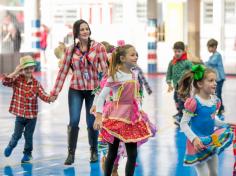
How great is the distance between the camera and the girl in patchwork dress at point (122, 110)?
316 inches

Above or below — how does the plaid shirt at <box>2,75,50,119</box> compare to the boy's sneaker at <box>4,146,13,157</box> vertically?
above

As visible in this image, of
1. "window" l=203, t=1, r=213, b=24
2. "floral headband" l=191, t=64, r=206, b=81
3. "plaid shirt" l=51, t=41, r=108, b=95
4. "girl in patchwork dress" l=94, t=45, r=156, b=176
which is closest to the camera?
"floral headband" l=191, t=64, r=206, b=81

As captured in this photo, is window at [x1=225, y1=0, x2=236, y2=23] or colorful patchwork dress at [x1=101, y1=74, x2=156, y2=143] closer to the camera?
colorful patchwork dress at [x1=101, y1=74, x2=156, y2=143]

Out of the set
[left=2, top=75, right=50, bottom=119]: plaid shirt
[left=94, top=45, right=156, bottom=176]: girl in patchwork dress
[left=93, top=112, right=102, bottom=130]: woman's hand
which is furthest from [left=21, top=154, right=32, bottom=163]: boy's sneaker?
[left=93, top=112, right=102, bottom=130]: woman's hand

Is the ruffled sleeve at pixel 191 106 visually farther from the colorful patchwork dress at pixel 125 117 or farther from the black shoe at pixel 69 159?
the black shoe at pixel 69 159

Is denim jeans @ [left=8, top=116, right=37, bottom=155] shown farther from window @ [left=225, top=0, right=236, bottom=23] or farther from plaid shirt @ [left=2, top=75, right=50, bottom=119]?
window @ [left=225, top=0, right=236, bottom=23]

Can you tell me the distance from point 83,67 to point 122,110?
1.75m

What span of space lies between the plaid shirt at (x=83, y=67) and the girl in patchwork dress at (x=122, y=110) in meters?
1.53

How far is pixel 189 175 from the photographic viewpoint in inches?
366

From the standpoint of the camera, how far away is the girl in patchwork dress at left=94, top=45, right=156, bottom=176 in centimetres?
804

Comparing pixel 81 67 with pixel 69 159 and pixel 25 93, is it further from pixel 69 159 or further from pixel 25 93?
pixel 69 159

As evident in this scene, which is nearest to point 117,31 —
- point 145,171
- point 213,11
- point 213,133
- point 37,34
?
point 213,11

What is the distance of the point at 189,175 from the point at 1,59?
20.4 metres

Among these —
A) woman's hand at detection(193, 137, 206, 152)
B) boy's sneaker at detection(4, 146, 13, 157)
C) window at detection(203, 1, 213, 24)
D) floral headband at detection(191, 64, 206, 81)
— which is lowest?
boy's sneaker at detection(4, 146, 13, 157)
